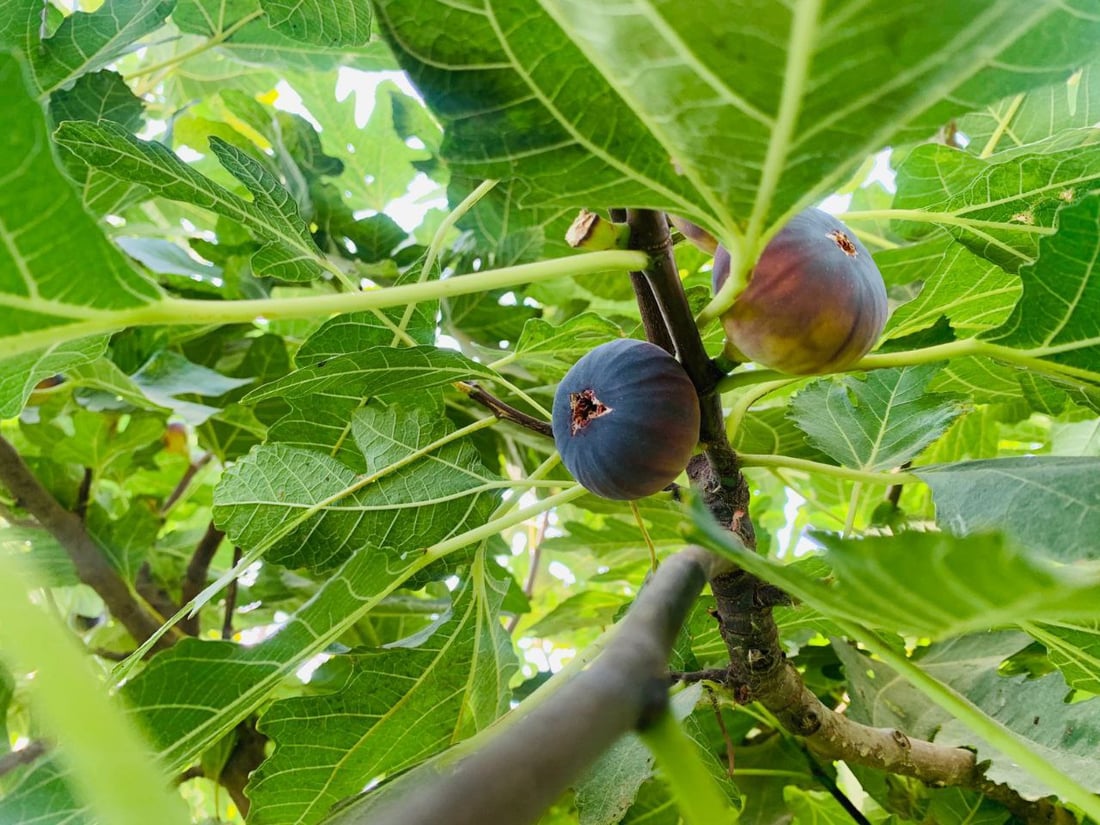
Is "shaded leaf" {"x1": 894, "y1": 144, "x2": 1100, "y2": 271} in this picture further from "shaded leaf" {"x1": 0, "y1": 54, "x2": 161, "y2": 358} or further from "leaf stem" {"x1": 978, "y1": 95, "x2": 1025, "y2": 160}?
"shaded leaf" {"x1": 0, "y1": 54, "x2": 161, "y2": 358}

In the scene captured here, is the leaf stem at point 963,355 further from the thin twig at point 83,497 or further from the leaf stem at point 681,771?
the thin twig at point 83,497

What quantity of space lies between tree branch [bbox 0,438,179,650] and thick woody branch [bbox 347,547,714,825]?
4.21 ft

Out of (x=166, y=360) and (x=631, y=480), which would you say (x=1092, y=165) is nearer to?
(x=631, y=480)

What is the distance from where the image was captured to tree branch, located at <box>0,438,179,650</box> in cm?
141

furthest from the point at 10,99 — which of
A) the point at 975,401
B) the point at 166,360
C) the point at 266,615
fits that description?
the point at 266,615

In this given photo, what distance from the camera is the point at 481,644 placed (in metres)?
1.11

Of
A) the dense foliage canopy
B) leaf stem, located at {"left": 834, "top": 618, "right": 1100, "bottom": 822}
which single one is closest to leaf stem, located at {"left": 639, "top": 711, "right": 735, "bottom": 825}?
the dense foliage canopy

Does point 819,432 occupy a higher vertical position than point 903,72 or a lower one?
lower

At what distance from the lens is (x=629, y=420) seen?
696 mm

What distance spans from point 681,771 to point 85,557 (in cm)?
142

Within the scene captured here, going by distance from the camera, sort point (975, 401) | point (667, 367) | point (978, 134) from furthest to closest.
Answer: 1. point (978, 134)
2. point (975, 401)
3. point (667, 367)

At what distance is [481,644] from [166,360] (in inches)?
29.0

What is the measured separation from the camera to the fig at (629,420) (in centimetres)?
69

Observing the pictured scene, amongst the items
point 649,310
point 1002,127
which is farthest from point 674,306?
point 1002,127
